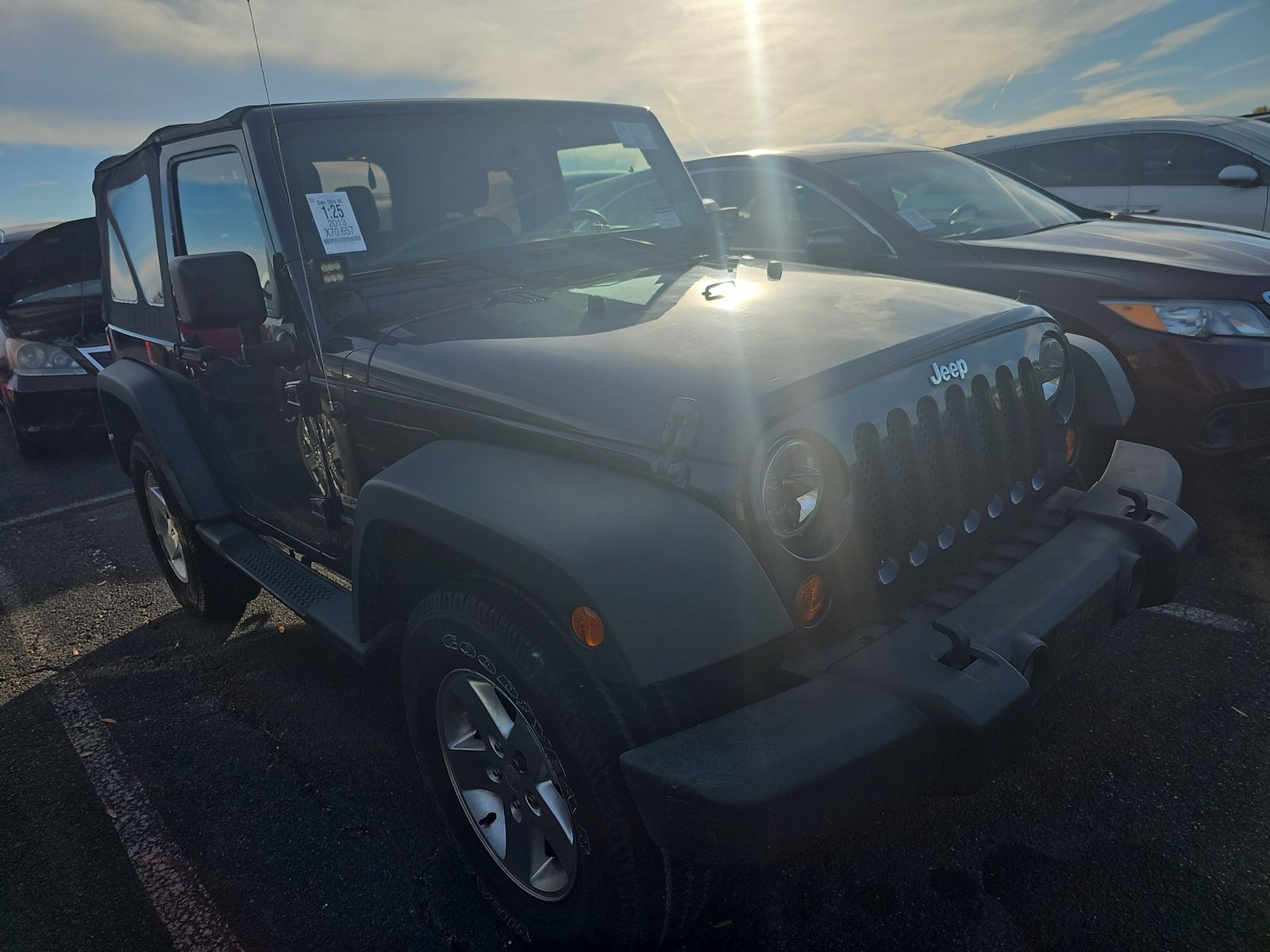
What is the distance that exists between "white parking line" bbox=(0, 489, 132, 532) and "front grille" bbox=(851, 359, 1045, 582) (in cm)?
590

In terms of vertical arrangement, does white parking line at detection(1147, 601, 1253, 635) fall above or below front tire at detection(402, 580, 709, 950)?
below

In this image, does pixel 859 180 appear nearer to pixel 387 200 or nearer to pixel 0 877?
pixel 387 200

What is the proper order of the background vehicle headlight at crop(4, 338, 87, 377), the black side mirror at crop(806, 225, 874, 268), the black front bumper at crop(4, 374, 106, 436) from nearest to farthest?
the black side mirror at crop(806, 225, 874, 268) < the black front bumper at crop(4, 374, 106, 436) < the background vehicle headlight at crop(4, 338, 87, 377)

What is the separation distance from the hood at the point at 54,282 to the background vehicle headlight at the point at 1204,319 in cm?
695

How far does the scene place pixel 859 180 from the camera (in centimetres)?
527

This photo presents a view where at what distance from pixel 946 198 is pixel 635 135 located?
2408 millimetres

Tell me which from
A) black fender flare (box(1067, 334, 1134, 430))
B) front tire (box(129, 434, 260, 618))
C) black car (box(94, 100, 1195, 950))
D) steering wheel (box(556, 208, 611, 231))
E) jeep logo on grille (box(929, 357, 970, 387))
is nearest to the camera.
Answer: black car (box(94, 100, 1195, 950))

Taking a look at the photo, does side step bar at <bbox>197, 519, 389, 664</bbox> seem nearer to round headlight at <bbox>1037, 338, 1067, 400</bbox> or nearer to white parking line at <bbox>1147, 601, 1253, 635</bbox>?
round headlight at <bbox>1037, 338, 1067, 400</bbox>

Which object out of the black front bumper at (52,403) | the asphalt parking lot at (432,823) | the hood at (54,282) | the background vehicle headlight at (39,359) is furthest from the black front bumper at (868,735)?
the background vehicle headlight at (39,359)

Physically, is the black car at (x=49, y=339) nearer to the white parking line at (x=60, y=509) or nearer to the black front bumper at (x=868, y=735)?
the white parking line at (x=60, y=509)

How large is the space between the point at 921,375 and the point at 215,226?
2.45m

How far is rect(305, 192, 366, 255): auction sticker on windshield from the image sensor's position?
8.89 feet

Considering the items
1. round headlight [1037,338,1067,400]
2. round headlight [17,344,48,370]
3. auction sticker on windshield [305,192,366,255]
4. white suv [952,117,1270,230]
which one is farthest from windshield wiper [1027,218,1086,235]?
round headlight [17,344,48,370]

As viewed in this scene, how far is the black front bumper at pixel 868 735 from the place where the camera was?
1592mm
